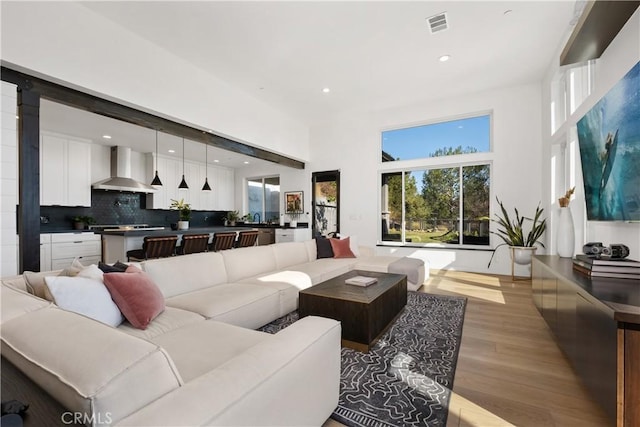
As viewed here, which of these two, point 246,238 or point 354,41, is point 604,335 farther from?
point 246,238

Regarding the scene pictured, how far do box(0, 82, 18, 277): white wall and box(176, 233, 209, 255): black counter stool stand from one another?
2.08 metres

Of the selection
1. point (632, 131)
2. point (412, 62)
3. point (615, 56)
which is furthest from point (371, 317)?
point (412, 62)

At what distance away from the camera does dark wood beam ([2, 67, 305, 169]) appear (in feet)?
9.30

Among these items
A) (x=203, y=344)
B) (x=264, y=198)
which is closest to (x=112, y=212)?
(x=264, y=198)

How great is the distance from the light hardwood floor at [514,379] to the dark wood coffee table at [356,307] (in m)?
0.68

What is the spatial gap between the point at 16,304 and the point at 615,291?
3146 mm

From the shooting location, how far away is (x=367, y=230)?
263 inches

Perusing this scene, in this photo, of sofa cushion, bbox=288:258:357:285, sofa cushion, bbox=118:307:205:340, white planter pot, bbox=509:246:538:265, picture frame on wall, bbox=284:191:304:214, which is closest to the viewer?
sofa cushion, bbox=118:307:205:340

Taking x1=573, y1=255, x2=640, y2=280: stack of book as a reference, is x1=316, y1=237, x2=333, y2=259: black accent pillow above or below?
below

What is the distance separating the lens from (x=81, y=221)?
590cm

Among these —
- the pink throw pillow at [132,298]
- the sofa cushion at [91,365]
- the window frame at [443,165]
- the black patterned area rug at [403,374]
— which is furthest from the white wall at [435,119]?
the sofa cushion at [91,365]

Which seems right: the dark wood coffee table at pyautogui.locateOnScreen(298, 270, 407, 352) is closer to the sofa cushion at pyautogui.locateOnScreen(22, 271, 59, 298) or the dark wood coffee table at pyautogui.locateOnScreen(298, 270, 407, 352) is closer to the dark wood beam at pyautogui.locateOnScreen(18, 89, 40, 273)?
the sofa cushion at pyautogui.locateOnScreen(22, 271, 59, 298)

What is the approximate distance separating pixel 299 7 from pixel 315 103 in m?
2.82

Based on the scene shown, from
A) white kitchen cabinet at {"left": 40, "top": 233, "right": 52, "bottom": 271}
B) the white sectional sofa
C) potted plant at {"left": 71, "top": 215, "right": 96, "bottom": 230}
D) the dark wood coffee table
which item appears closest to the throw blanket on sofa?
the dark wood coffee table
